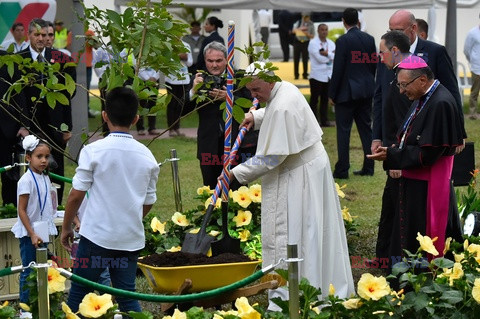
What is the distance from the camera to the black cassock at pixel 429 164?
7.58 m

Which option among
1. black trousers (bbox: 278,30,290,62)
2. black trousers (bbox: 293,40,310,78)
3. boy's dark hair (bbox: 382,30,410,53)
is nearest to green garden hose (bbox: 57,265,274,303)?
boy's dark hair (bbox: 382,30,410,53)

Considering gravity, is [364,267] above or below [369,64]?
below

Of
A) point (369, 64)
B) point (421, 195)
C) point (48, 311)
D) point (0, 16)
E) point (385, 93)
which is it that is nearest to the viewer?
point (48, 311)

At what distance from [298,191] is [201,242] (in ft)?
2.94

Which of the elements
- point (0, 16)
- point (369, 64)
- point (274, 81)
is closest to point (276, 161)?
point (274, 81)

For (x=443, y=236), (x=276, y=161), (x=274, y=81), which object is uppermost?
(x=274, y=81)

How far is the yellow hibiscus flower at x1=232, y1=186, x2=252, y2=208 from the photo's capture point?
9367 millimetres

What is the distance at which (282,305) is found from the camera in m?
5.80

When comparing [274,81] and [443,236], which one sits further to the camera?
[443,236]

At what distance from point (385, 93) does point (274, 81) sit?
7.71ft

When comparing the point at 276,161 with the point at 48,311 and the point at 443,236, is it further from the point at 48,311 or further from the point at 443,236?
the point at 48,311

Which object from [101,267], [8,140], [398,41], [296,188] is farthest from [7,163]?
[101,267]

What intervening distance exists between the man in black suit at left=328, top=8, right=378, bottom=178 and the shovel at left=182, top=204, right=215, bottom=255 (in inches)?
249

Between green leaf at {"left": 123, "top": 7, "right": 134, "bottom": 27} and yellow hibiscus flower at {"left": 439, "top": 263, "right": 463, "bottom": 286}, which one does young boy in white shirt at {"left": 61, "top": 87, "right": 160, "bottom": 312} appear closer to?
green leaf at {"left": 123, "top": 7, "right": 134, "bottom": 27}
